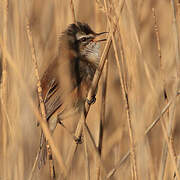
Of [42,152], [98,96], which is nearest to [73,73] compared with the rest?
[98,96]

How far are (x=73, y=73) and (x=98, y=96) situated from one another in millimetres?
294

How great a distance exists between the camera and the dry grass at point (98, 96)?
2.08m

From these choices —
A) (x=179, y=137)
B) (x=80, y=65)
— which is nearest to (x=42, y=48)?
(x=80, y=65)

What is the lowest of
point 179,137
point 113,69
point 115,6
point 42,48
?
point 179,137

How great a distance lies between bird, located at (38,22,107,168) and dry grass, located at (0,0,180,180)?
13 cm

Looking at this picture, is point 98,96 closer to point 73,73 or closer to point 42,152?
point 73,73

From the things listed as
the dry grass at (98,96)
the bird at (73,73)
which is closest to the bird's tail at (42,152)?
the dry grass at (98,96)

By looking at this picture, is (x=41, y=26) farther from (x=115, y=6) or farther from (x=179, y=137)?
(x=179, y=137)

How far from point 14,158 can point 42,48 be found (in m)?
1.25

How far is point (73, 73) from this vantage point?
285 cm

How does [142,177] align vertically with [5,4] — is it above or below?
below

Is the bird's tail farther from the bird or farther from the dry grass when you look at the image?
the bird

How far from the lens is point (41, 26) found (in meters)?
3.64

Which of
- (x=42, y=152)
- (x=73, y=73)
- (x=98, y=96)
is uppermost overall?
(x=73, y=73)
